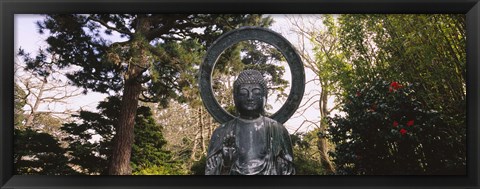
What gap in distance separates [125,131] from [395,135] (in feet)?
10.4

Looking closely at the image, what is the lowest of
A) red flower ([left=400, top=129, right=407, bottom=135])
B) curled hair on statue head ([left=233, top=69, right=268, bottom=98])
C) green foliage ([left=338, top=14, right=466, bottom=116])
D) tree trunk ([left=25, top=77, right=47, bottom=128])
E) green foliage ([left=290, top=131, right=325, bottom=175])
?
green foliage ([left=290, top=131, right=325, bottom=175])

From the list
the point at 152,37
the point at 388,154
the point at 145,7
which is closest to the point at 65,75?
the point at 152,37

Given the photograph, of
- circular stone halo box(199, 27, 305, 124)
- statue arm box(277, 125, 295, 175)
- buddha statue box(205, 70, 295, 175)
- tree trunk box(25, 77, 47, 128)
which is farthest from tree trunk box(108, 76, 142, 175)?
statue arm box(277, 125, 295, 175)

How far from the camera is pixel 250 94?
6.03 meters

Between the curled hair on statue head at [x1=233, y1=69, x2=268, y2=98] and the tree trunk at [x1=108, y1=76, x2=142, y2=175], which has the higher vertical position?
the curled hair on statue head at [x1=233, y1=69, x2=268, y2=98]

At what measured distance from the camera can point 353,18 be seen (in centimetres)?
759

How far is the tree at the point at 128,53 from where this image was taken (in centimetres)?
741

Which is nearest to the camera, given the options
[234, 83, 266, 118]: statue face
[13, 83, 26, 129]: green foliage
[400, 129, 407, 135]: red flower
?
[234, 83, 266, 118]: statue face

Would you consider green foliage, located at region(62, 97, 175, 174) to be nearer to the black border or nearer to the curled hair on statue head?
the black border

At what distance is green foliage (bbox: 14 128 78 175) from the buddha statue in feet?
7.57

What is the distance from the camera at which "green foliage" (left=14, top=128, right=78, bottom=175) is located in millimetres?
7438

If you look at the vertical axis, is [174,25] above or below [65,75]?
above

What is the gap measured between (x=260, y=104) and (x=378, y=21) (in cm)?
225

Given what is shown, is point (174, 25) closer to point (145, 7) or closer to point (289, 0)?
point (145, 7)
